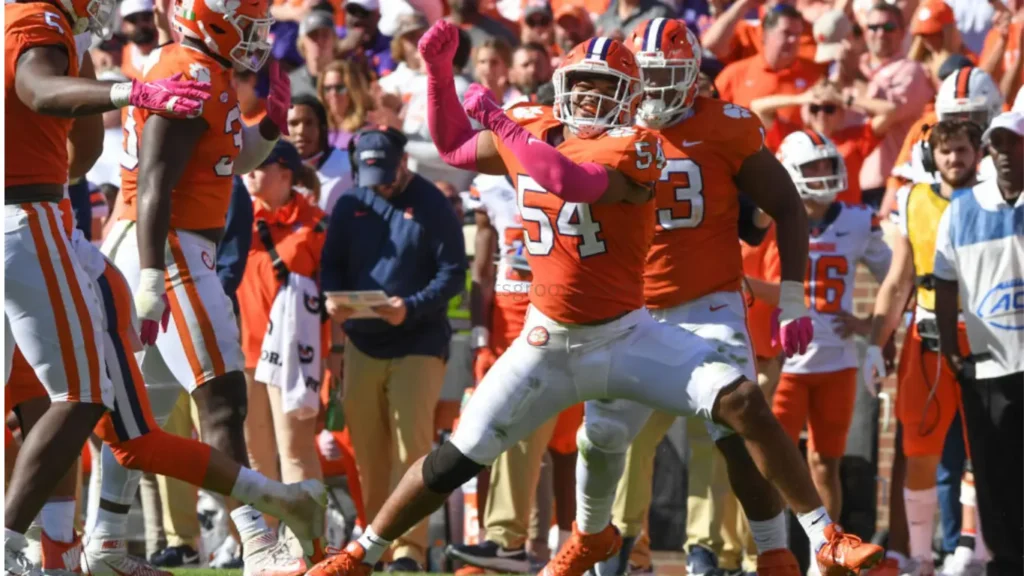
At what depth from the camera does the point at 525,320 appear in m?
6.71

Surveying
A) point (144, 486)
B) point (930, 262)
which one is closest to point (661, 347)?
point (930, 262)

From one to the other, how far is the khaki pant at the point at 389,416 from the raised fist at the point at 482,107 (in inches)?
112

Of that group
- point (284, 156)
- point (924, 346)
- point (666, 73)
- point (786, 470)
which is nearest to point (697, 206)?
point (666, 73)

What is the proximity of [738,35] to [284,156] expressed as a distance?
3.54 meters

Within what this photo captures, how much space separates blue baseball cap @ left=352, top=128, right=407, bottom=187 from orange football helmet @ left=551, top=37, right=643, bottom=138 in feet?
8.57

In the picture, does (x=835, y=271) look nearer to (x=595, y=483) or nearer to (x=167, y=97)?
(x=595, y=483)

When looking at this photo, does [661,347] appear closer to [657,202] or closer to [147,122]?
[657,202]

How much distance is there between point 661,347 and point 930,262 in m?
2.78

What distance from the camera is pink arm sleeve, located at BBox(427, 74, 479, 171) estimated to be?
567 cm

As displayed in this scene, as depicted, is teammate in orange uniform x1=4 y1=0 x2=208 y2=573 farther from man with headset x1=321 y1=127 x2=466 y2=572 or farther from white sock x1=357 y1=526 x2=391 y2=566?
man with headset x1=321 y1=127 x2=466 y2=572

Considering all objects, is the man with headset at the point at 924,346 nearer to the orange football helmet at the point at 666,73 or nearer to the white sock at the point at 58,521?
the orange football helmet at the point at 666,73

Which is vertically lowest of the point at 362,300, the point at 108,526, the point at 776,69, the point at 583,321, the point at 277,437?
the point at 277,437

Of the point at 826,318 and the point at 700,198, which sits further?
the point at 826,318

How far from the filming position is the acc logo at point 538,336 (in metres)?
5.66
